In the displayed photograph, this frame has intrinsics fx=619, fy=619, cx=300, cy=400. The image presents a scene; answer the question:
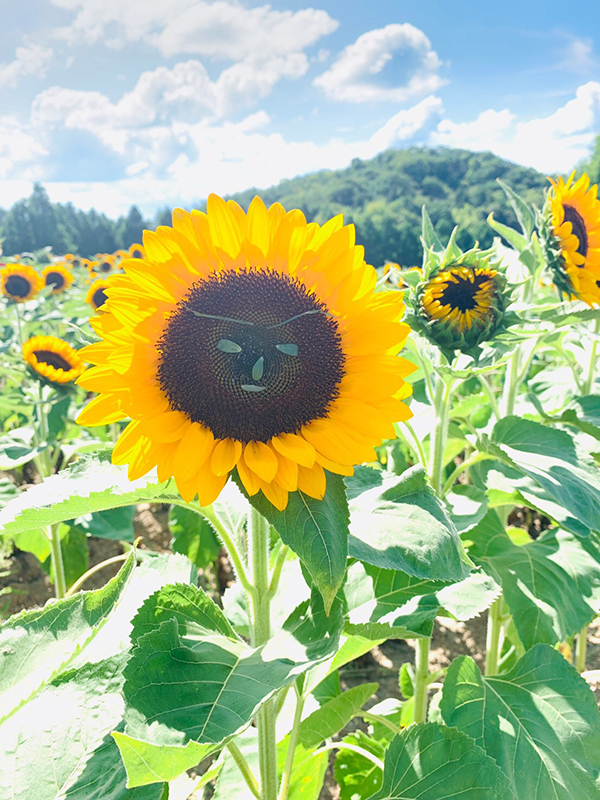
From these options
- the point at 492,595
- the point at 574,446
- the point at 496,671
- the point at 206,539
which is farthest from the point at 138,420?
the point at 206,539

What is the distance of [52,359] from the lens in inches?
125

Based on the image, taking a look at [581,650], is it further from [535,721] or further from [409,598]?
[409,598]

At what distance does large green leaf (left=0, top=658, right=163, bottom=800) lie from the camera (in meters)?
0.72

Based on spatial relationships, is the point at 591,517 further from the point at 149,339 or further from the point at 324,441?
the point at 149,339

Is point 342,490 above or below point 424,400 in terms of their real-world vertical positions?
above

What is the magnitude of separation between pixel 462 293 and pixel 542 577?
0.82m

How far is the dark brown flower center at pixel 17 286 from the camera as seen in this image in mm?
4828

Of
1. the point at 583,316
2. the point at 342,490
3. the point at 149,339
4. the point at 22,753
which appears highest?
the point at 149,339

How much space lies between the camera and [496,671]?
180 centimetres

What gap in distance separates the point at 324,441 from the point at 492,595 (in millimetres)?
547

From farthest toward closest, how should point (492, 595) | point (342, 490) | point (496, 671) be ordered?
1. point (496, 671)
2. point (492, 595)
3. point (342, 490)

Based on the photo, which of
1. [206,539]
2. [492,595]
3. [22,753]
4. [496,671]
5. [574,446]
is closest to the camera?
[22,753]

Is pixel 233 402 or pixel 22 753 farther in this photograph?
pixel 233 402

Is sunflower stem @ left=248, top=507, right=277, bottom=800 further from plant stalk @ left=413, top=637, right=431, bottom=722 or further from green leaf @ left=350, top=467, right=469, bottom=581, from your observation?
plant stalk @ left=413, top=637, right=431, bottom=722
